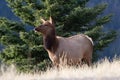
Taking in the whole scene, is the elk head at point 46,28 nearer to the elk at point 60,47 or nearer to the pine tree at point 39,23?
the elk at point 60,47

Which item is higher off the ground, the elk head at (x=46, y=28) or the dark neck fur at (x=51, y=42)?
the elk head at (x=46, y=28)

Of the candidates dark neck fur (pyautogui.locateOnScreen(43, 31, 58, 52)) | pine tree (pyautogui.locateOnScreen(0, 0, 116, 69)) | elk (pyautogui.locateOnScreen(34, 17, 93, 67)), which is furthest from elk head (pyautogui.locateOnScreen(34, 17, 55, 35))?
pine tree (pyautogui.locateOnScreen(0, 0, 116, 69))

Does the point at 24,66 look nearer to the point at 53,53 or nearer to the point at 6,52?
the point at 6,52

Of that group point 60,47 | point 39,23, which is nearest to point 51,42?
point 60,47

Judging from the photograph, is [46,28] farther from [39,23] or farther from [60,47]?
[39,23]

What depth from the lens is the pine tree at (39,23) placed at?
24.4 metres

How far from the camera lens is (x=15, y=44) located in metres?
25.7

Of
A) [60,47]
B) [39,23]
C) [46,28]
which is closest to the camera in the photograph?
[60,47]

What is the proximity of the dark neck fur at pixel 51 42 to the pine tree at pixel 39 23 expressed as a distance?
661 cm

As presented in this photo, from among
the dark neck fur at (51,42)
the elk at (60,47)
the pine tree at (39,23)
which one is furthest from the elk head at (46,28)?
the pine tree at (39,23)

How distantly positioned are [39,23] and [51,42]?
7414mm

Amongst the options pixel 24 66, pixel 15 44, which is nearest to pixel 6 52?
pixel 15 44

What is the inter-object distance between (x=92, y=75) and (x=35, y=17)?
1654 cm

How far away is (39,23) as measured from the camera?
24203 millimetres
